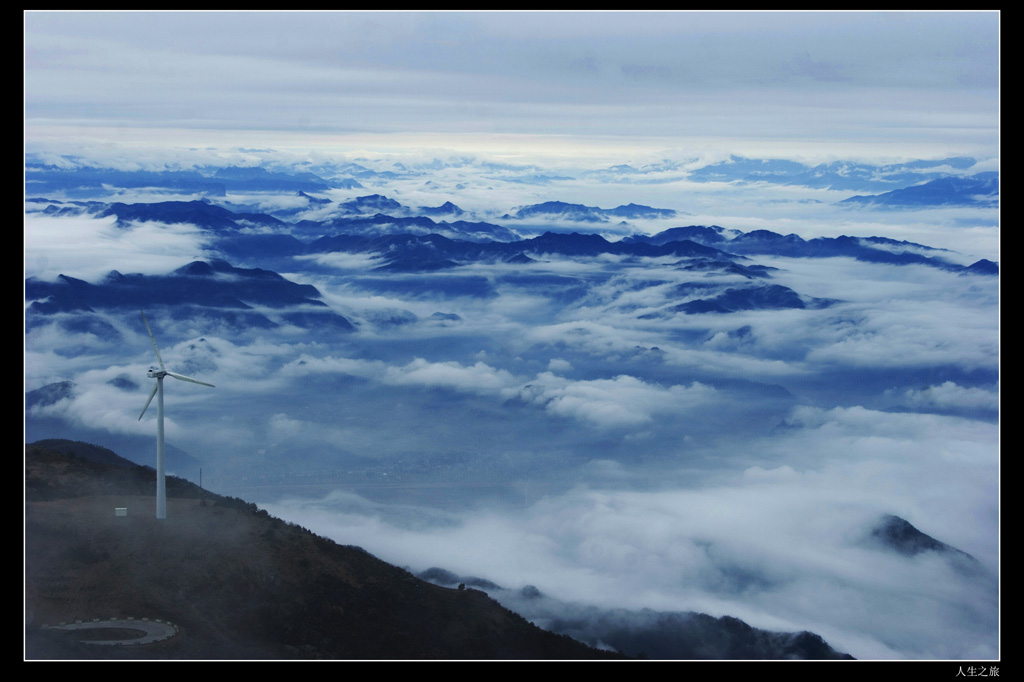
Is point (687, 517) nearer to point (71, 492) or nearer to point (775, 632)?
point (775, 632)

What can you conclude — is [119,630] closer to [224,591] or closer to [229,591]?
[224,591]

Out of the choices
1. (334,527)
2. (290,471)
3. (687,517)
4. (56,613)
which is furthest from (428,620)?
(290,471)

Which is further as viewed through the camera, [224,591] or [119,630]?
[224,591]

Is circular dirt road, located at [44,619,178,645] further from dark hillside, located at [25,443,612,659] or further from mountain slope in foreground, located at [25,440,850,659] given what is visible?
dark hillside, located at [25,443,612,659]

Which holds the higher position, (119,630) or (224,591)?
(224,591)

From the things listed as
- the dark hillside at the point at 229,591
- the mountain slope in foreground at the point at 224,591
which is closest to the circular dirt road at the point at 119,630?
the mountain slope in foreground at the point at 224,591

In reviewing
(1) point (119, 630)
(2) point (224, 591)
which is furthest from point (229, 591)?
(1) point (119, 630)

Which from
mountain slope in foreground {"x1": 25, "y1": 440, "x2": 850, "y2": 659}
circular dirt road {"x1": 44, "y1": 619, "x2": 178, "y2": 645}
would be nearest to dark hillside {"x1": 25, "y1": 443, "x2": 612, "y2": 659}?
mountain slope in foreground {"x1": 25, "y1": 440, "x2": 850, "y2": 659}

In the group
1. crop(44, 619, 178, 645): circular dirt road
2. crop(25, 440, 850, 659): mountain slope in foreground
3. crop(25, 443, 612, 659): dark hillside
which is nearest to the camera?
crop(44, 619, 178, 645): circular dirt road

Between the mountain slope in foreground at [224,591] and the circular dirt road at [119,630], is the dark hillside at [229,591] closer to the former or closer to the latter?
the mountain slope in foreground at [224,591]
